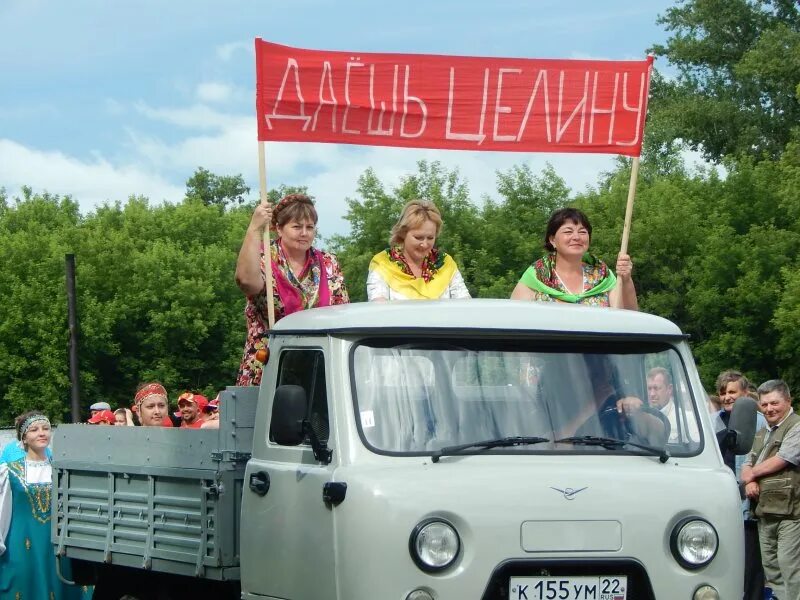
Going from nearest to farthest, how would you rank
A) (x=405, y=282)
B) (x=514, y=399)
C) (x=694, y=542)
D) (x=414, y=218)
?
(x=694, y=542)
(x=514, y=399)
(x=414, y=218)
(x=405, y=282)

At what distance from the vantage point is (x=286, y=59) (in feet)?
32.4

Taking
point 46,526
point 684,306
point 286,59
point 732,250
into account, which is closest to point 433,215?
point 286,59

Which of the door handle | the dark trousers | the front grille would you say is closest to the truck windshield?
the front grille

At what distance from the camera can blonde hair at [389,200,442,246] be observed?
9.39 m

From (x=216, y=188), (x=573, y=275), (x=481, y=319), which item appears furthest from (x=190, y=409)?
(x=216, y=188)

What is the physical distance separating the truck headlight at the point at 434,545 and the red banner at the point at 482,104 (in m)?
3.67

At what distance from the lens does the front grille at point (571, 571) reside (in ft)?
23.0

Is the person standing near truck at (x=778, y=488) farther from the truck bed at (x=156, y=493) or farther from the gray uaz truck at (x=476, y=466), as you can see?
the truck bed at (x=156, y=493)

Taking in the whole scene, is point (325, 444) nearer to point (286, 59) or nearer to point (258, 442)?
point (258, 442)

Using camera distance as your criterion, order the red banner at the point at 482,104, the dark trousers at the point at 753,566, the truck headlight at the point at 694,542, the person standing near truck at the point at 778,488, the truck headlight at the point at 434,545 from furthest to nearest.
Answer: the dark trousers at the point at 753,566, the person standing near truck at the point at 778,488, the red banner at the point at 482,104, the truck headlight at the point at 694,542, the truck headlight at the point at 434,545

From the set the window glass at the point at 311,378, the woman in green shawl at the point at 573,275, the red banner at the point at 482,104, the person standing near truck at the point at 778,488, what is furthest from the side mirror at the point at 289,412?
the person standing near truck at the point at 778,488

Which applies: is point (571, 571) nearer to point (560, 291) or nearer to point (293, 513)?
point (293, 513)

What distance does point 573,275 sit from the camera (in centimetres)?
957

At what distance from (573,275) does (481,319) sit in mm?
2081
